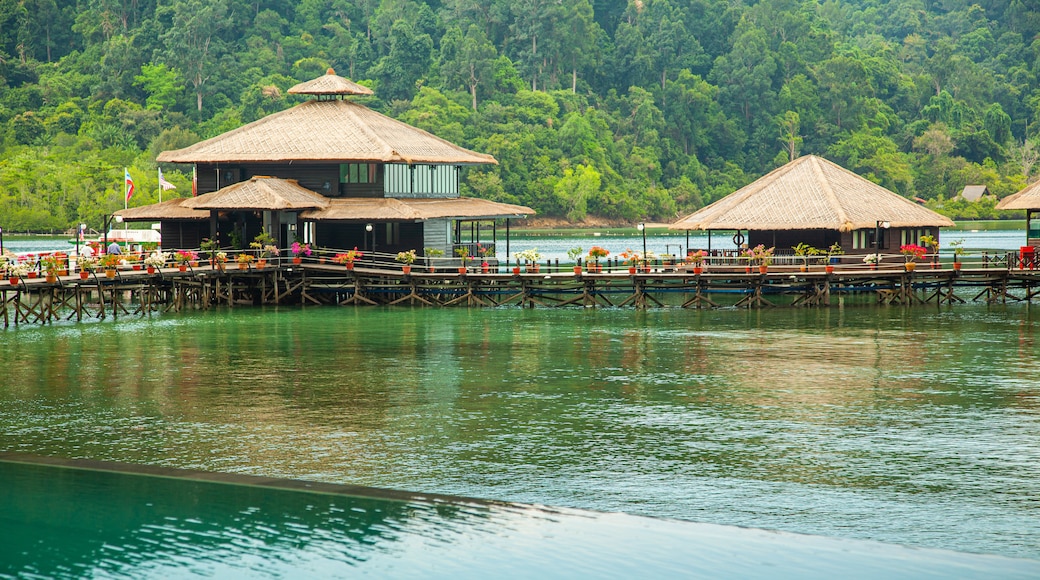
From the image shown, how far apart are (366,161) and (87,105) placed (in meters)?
77.2

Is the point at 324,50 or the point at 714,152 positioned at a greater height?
the point at 324,50

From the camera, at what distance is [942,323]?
4391 cm

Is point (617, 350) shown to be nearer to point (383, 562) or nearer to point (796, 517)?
point (796, 517)

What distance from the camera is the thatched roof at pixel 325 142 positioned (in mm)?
55562

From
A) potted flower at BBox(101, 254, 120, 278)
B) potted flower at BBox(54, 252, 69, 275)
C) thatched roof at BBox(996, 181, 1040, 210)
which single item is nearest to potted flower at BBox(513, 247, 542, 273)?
potted flower at BBox(101, 254, 120, 278)

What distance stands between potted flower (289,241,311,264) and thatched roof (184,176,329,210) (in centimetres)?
157

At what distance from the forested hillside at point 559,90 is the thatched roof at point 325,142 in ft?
168

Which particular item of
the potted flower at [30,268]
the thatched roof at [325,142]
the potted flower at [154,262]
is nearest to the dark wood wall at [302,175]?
the thatched roof at [325,142]

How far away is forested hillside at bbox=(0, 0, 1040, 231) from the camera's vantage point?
4781 inches

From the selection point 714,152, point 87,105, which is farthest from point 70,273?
point 714,152

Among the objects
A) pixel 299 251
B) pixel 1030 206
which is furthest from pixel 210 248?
pixel 1030 206

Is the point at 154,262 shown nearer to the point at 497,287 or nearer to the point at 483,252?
the point at 497,287

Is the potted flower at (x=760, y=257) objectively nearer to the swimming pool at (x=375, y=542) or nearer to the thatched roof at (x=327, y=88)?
the thatched roof at (x=327, y=88)

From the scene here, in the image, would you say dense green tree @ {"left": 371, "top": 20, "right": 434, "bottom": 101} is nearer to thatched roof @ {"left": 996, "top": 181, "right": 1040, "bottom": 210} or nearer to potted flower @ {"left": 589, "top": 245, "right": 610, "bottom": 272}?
potted flower @ {"left": 589, "top": 245, "right": 610, "bottom": 272}
